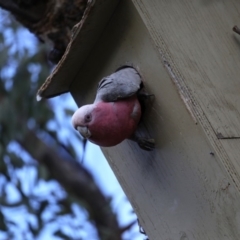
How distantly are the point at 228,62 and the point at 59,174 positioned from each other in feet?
7.72

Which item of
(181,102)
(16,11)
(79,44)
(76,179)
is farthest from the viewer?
(76,179)

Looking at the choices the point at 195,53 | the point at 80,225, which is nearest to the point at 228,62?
the point at 195,53

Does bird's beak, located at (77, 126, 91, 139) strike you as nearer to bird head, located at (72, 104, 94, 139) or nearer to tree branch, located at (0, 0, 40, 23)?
bird head, located at (72, 104, 94, 139)

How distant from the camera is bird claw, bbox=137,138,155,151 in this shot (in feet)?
4.78

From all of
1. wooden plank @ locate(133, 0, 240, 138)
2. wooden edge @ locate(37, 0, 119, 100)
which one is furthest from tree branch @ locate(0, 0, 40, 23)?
wooden plank @ locate(133, 0, 240, 138)

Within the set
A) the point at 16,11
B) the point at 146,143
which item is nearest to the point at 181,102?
the point at 146,143

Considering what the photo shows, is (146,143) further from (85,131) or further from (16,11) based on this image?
(16,11)

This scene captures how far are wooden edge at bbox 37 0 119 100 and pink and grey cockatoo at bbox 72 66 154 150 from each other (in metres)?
0.15

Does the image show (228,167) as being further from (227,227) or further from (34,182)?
(34,182)

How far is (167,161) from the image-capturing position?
4.77ft

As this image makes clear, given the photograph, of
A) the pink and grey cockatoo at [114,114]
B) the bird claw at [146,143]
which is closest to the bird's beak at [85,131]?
the pink and grey cockatoo at [114,114]

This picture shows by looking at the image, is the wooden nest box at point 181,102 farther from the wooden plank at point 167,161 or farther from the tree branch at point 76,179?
the tree branch at point 76,179

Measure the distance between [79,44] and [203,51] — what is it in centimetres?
33

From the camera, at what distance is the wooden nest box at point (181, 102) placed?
53.0 inches
